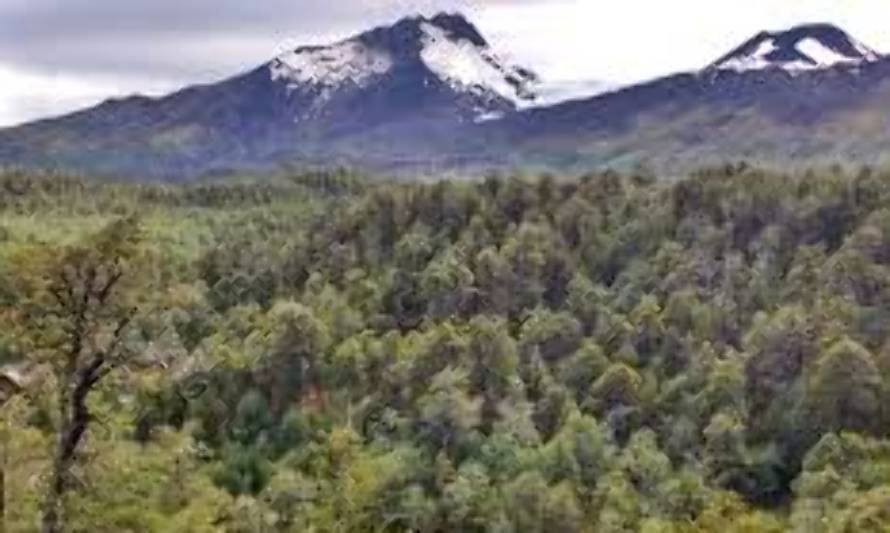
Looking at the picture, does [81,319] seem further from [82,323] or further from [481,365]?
[481,365]

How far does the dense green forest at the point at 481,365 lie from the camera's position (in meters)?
17.3

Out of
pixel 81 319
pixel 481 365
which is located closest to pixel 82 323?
pixel 81 319

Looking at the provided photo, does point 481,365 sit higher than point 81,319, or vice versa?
point 81,319

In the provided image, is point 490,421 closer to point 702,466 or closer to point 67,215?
point 702,466

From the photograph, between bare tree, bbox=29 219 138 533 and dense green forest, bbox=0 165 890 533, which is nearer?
bare tree, bbox=29 219 138 533

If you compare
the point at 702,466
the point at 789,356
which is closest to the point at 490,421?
the point at 702,466

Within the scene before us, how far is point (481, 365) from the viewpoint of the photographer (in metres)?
62.1

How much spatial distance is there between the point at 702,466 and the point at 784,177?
104 ft

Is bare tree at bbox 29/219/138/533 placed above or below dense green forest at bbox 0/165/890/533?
above

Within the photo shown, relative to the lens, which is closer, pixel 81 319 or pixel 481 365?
pixel 81 319

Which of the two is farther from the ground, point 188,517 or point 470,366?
point 188,517

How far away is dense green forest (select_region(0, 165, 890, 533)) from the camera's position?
56.8ft

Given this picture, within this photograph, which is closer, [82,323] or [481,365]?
[82,323]

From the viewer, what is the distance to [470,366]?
203 feet
